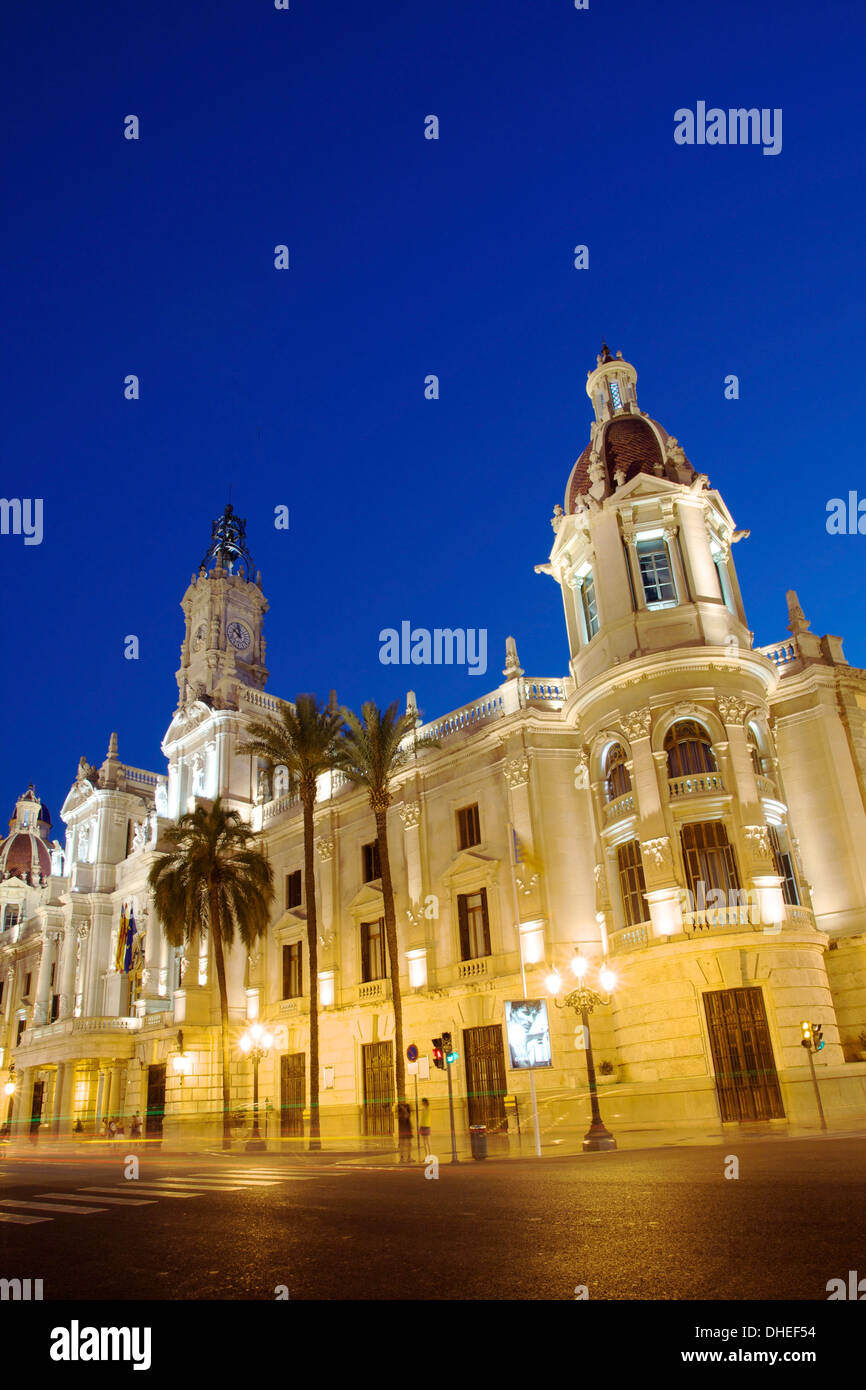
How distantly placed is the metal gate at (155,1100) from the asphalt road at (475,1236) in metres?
35.3

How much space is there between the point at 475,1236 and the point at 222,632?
168 ft

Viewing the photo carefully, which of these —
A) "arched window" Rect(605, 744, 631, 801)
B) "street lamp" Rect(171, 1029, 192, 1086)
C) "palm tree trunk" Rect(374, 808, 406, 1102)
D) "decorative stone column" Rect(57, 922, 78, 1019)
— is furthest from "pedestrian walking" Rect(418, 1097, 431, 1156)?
"decorative stone column" Rect(57, 922, 78, 1019)

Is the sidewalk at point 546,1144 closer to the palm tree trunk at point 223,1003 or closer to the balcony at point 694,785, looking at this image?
the palm tree trunk at point 223,1003

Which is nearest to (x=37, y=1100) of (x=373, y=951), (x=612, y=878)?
(x=373, y=951)

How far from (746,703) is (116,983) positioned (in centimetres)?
4254

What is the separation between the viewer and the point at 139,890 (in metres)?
56.6

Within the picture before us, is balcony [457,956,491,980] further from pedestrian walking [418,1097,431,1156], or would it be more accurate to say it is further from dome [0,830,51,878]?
dome [0,830,51,878]

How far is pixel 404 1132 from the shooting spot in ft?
86.6

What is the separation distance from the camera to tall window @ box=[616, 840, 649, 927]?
30734 mm

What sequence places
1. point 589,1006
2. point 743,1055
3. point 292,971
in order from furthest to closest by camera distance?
point 292,971 → point 743,1055 → point 589,1006

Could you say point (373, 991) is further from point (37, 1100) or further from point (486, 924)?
point (37, 1100)

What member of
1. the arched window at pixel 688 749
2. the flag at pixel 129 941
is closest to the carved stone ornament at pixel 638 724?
the arched window at pixel 688 749

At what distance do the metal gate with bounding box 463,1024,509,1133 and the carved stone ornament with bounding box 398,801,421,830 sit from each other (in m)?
8.67
